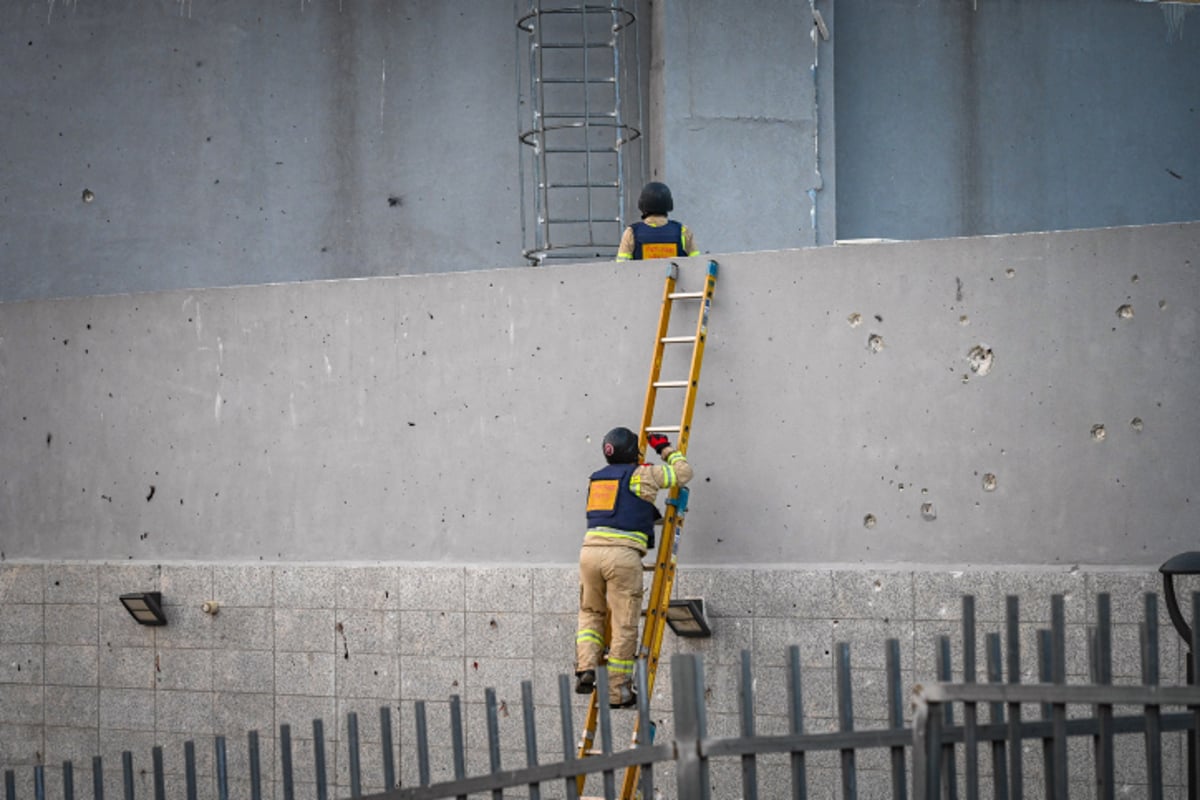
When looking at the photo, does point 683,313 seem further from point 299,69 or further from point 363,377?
point 299,69

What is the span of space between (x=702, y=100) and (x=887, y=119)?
1557mm

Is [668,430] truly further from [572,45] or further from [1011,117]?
[1011,117]

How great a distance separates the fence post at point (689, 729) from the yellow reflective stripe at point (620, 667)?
3.06 metres

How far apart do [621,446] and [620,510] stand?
29cm

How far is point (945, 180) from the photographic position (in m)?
10.7

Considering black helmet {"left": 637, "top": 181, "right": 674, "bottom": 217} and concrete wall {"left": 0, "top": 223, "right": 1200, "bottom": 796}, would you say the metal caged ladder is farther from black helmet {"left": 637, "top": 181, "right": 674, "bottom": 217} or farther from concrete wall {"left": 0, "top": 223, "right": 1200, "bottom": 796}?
concrete wall {"left": 0, "top": 223, "right": 1200, "bottom": 796}

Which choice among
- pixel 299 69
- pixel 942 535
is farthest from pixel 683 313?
pixel 299 69

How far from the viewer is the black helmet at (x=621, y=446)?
7117 millimetres

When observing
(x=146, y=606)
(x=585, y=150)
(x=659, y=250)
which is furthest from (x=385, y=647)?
(x=585, y=150)

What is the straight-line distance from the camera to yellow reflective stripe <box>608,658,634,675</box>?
698cm

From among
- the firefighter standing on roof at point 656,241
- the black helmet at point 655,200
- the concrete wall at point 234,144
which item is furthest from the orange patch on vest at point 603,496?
the concrete wall at point 234,144

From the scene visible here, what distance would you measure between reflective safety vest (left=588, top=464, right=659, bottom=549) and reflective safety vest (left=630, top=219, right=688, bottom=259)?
1.40 m

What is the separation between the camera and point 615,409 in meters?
7.75

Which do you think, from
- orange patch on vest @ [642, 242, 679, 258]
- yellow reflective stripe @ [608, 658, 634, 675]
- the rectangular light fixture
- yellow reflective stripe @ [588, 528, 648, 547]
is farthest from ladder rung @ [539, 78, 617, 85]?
yellow reflective stripe @ [608, 658, 634, 675]
